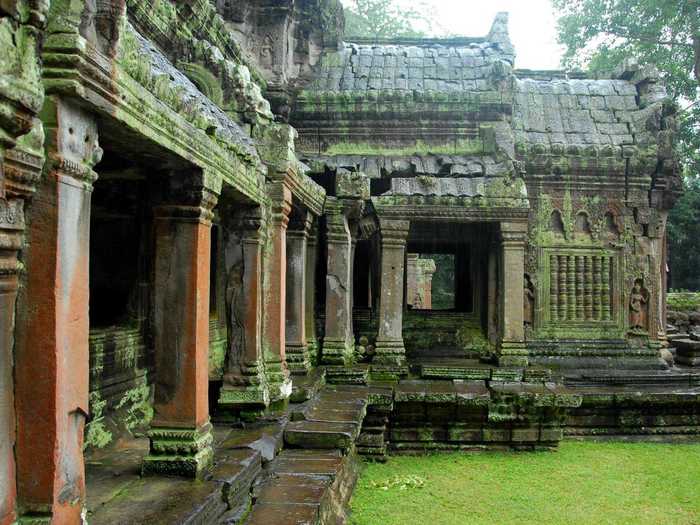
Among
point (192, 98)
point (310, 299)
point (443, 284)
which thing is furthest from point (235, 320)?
point (443, 284)

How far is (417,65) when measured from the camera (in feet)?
38.7

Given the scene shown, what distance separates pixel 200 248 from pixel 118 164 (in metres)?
0.90

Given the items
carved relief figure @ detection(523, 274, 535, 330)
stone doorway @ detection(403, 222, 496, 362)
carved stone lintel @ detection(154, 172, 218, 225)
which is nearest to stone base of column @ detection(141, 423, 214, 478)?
carved stone lintel @ detection(154, 172, 218, 225)

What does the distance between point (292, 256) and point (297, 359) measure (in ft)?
3.90

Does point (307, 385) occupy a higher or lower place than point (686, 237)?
lower

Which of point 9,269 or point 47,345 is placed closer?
point 9,269

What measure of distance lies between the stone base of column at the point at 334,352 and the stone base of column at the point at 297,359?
95cm

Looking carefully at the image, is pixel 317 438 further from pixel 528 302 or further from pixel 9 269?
pixel 528 302

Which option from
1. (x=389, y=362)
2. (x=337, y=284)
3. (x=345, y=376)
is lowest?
(x=345, y=376)

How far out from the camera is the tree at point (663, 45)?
65.0ft

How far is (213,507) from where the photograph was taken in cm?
371

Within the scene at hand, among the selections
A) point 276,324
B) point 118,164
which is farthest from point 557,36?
point 118,164

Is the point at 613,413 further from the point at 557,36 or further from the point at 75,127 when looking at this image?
the point at 557,36

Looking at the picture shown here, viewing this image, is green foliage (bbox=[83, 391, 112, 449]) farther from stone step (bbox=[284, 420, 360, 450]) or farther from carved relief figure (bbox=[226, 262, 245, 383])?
stone step (bbox=[284, 420, 360, 450])
